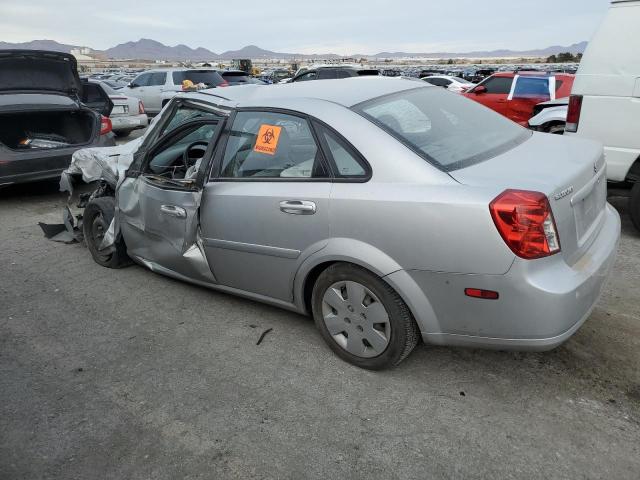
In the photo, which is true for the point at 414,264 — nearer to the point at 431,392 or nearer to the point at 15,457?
the point at 431,392

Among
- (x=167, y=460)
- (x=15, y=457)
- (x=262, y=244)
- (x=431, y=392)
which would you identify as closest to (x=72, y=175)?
(x=262, y=244)

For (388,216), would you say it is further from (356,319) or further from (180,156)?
(180,156)

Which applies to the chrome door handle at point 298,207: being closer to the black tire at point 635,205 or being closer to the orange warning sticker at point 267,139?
the orange warning sticker at point 267,139

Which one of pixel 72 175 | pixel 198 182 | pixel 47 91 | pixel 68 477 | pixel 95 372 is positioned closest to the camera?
pixel 68 477

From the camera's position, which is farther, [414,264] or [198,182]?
[198,182]

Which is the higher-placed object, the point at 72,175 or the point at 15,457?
the point at 72,175

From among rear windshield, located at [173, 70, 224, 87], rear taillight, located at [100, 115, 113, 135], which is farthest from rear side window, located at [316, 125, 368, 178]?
rear windshield, located at [173, 70, 224, 87]

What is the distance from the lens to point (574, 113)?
16.5ft

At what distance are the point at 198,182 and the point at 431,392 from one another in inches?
78.5

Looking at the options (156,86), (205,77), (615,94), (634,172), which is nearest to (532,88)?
(615,94)

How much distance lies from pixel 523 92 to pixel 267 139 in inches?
371

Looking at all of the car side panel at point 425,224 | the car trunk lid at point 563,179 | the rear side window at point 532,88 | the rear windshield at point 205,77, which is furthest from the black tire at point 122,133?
the car trunk lid at point 563,179

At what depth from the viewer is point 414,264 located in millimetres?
2578

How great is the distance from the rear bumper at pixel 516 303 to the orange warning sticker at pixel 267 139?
3.81 ft
